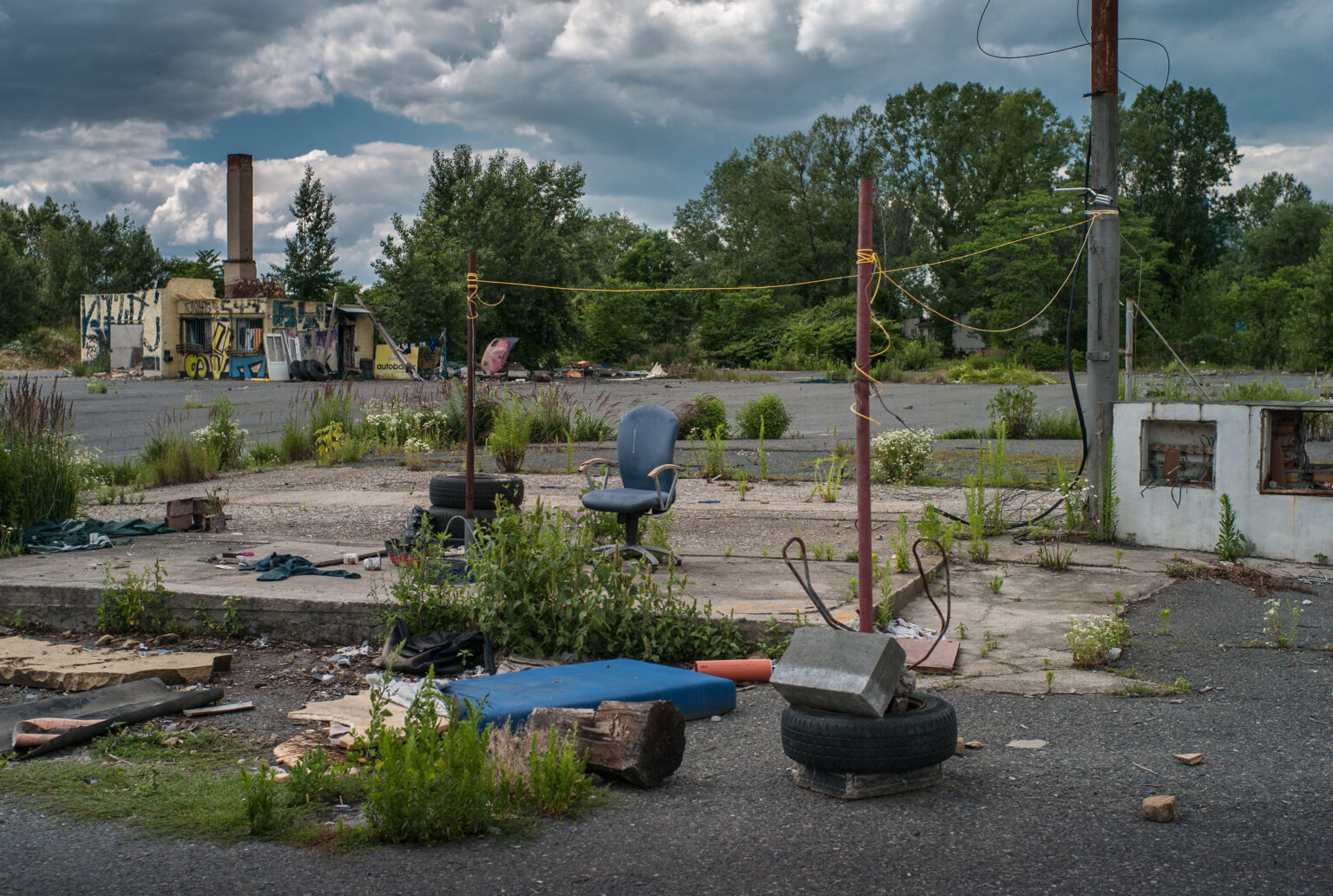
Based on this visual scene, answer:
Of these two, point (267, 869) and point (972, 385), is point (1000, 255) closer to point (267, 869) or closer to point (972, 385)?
point (972, 385)

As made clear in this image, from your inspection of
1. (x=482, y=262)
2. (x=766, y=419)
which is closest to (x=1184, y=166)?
(x=482, y=262)

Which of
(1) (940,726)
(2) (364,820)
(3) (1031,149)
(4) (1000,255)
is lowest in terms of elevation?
(2) (364,820)

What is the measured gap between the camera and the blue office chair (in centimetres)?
691

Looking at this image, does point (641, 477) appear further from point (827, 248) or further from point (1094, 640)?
point (827, 248)

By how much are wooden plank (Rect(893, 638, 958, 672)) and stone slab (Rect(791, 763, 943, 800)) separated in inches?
56.7

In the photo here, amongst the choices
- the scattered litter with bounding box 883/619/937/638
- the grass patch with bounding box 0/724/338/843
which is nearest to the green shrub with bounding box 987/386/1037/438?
the scattered litter with bounding box 883/619/937/638

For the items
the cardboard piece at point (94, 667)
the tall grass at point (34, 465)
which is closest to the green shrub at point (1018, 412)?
the tall grass at point (34, 465)

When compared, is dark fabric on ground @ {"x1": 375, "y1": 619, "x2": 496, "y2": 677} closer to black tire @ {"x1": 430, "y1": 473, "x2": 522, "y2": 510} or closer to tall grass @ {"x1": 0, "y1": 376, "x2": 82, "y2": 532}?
black tire @ {"x1": 430, "y1": 473, "x2": 522, "y2": 510}

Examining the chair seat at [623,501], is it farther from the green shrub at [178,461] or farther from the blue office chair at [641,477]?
the green shrub at [178,461]

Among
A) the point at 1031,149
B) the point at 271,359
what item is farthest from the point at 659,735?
the point at 1031,149

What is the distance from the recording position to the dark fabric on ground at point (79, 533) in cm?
749

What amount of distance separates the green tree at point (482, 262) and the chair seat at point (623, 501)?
3429 centimetres

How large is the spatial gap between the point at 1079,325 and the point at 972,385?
57.9 feet

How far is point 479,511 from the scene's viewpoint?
289 inches
